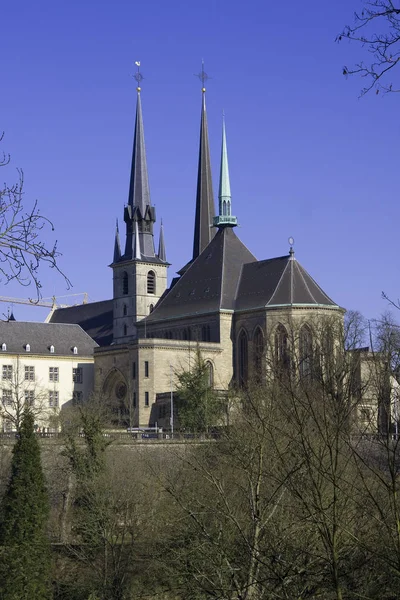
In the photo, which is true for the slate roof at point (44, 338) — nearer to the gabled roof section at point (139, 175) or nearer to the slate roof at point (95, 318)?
the slate roof at point (95, 318)

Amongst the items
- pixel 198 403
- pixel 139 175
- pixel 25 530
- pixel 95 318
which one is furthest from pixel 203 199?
pixel 25 530

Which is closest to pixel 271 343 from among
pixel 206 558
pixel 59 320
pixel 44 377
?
pixel 44 377

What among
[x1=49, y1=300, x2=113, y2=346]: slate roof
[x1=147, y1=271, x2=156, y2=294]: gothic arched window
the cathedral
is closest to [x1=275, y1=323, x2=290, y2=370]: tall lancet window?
the cathedral

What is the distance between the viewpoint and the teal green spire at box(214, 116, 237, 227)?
11319 cm

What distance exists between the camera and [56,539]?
4925 centimetres

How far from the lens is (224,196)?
4712 inches

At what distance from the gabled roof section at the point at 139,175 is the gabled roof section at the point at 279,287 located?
65.3 ft

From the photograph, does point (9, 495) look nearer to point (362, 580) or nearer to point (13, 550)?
point (13, 550)

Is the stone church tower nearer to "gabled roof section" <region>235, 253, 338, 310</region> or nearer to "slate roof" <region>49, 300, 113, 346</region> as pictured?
"slate roof" <region>49, 300, 113, 346</region>

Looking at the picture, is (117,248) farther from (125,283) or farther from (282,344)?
(282,344)

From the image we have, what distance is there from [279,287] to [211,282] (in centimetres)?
824

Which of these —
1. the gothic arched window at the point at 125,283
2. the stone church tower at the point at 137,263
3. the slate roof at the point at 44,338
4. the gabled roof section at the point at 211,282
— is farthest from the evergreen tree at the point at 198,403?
the gothic arched window at the point at 125,283

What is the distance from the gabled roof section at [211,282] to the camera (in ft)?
334

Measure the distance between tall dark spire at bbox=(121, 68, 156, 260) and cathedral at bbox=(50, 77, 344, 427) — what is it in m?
0.11
